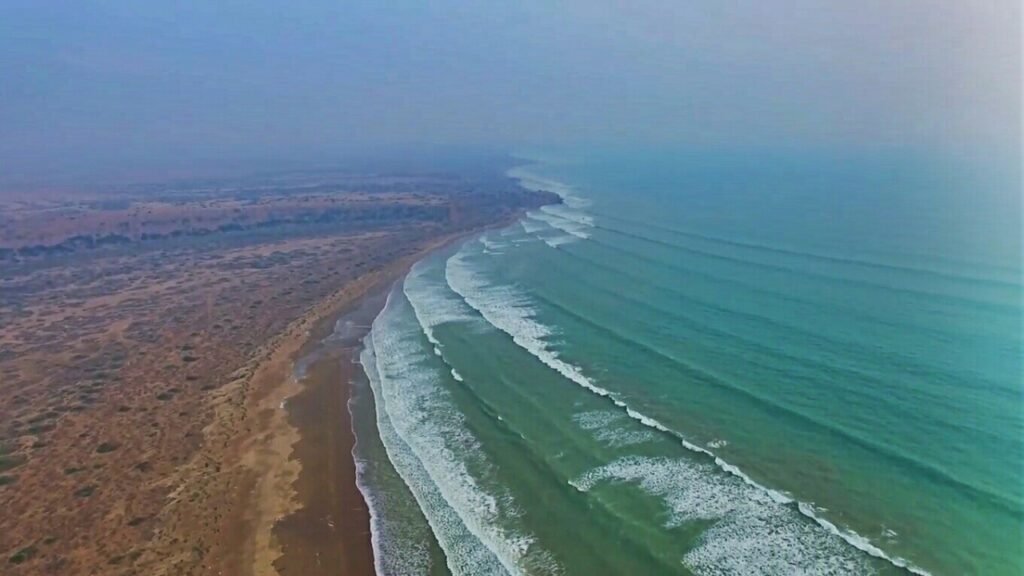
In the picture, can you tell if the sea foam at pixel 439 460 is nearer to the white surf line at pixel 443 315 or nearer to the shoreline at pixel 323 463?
the white surf line at pixel 443 315

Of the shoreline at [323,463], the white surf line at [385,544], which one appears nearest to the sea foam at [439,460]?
the white surf line at [385,544]

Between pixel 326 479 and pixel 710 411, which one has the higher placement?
pixel 710 411

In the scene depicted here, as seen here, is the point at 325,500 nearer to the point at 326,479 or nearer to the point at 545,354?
the point at 326,479

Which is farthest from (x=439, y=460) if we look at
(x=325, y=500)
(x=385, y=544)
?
(x=385, y=544)

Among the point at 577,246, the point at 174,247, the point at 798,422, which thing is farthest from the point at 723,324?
the point at 174,247

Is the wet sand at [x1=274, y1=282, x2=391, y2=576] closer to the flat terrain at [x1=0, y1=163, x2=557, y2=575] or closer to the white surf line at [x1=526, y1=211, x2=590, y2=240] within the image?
the flat terrain at [x1=0, y1=163, x2=557, y2=575]

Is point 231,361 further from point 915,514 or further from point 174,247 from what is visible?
point 174,247
